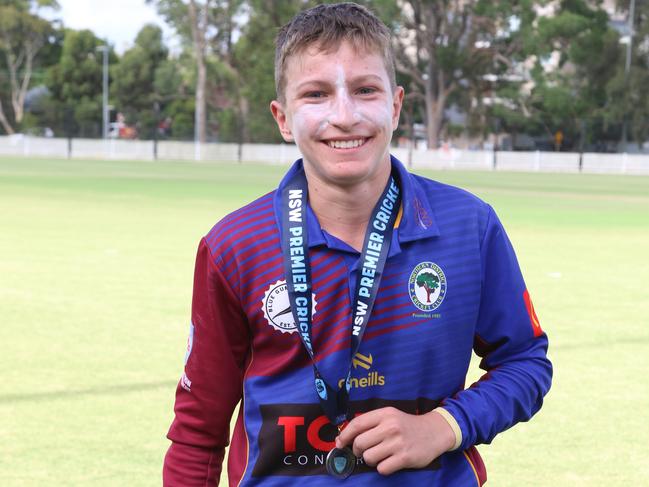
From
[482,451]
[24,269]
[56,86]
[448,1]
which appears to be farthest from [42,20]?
[482,451]

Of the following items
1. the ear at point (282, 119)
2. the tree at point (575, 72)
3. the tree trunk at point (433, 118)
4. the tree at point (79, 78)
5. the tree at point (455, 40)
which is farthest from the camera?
the tree at point (79, 78)

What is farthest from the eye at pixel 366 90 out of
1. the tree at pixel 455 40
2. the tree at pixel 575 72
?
the tree at pixel 455 40

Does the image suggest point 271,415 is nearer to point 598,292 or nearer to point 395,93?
point 395,93

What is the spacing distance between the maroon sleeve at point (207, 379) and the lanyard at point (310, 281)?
205 mm

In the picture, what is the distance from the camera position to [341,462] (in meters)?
2.59

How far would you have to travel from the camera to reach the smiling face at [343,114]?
2762 mm

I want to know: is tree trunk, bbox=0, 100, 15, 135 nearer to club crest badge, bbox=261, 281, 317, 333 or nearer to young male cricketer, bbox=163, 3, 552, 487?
young male cricketer, bbox=163, 3, 552, 487

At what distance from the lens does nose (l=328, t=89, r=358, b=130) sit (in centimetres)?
275

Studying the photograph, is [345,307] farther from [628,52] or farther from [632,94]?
[628,52]

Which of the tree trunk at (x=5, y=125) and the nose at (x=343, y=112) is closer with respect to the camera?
the nose at (x=343, y=112)

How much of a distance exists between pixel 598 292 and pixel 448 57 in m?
54.1

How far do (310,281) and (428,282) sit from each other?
286 mm

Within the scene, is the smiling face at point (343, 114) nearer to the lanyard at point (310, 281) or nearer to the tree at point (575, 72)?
the lanyard at point (310, 281)

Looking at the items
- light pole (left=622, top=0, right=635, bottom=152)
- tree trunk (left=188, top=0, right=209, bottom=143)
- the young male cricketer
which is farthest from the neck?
tree trunk (left=188, top=0, right=209, bottom=143)
